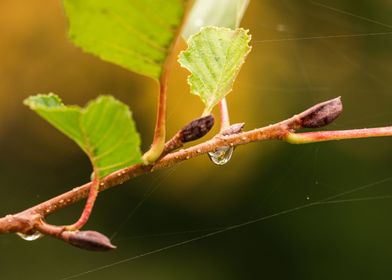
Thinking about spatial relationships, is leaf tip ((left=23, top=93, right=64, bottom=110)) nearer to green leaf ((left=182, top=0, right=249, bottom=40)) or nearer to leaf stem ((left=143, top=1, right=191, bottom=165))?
leaf stem ((left=143, top=1, right=191, bottom=165))

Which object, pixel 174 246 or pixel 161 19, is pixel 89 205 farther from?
pixel 174 246

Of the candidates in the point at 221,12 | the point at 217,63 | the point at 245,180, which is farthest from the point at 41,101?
the point at 245,180

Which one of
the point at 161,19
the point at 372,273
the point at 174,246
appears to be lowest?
→ the point at 372,273

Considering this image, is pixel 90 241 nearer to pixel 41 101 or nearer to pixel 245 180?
pixel 41 101

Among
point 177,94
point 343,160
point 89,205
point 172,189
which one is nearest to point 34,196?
point 172,189

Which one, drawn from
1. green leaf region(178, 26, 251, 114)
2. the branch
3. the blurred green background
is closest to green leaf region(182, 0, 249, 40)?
green leaf region(178, 26, 251, 114)

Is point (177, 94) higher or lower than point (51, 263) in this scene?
higher
